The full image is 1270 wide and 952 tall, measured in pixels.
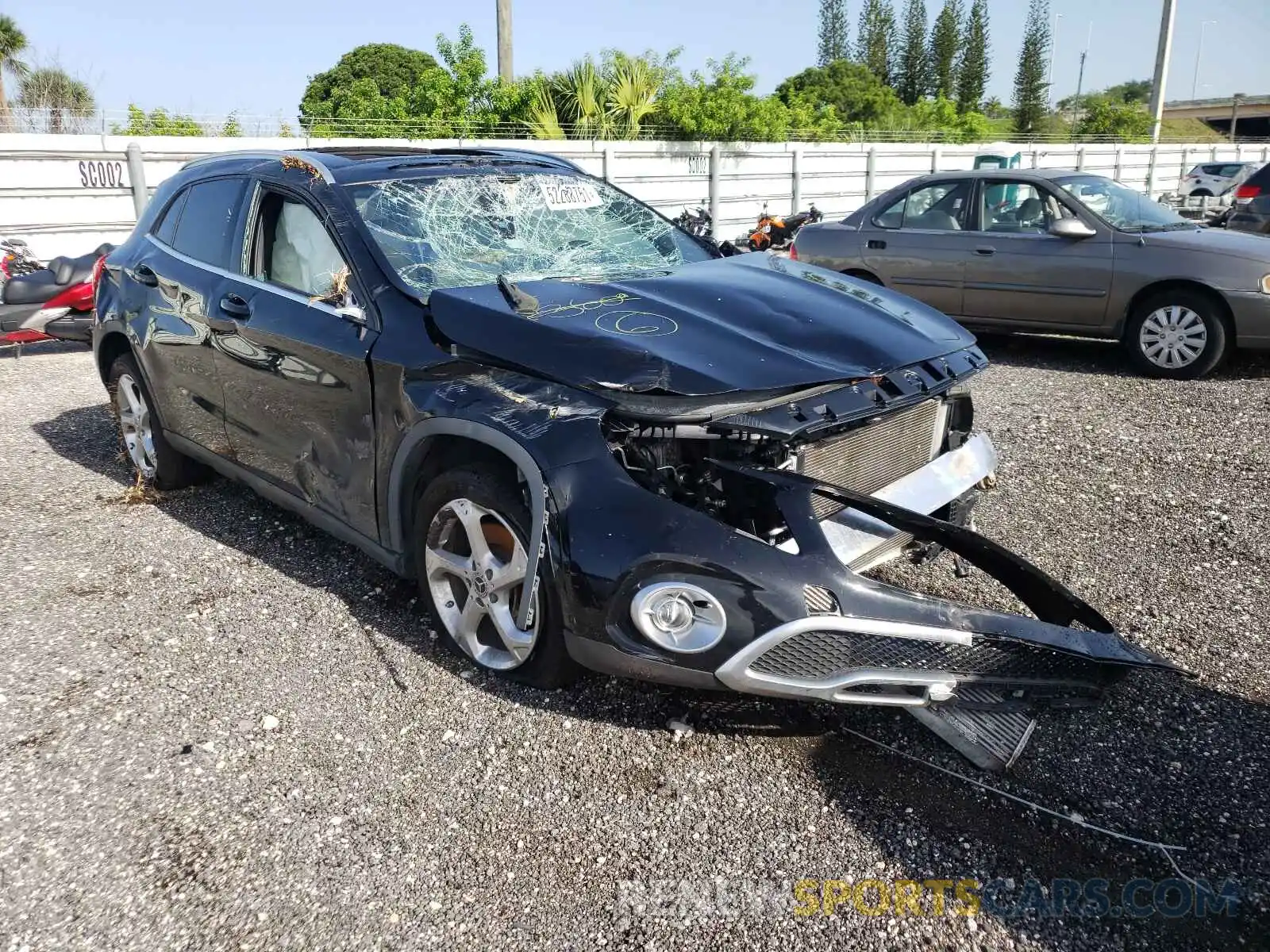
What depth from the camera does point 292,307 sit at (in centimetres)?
388

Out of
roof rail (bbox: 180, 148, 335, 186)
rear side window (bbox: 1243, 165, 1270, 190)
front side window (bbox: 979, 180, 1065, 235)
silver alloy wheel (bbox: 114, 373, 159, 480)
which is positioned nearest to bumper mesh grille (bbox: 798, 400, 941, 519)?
roof rail (bbox: 180, 148, 335, 186)

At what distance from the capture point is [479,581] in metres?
3.29

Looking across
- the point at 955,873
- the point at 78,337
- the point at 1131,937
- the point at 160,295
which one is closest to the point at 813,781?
the point at 955,873

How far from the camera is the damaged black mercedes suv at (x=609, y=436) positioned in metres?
2.75

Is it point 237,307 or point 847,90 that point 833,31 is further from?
point 237,307

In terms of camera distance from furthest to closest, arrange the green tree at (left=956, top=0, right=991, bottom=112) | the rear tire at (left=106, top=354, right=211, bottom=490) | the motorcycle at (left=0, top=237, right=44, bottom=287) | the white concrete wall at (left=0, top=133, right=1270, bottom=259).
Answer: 1. the green tree at (left=956, top=0, right=991, bottom=112)
2. the white concrete wall at (left=0, top=133, right=1270, bottom=259)
3. the motorcycle at (left=0, top=237, right=44, bottom=287)
4. the rear tire at (left=106, top=354, right=211, bottom=490)

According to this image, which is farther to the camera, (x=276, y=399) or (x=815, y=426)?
(x=276, y=399)

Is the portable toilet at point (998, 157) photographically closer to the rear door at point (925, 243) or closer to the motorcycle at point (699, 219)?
the motorcycle at point (699, 219)

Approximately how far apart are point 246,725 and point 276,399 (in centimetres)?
136

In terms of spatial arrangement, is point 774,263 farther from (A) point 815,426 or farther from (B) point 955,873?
(B) point 955,873

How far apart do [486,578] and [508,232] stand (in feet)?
5.06

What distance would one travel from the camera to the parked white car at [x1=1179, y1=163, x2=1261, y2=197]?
25.2m

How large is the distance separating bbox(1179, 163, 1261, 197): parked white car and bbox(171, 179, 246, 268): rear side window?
26.8 metres

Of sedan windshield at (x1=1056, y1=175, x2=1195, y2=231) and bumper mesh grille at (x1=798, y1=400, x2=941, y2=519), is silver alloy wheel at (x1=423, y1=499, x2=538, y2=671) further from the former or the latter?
sedan windshield at (x1=1056, y1=175, x2=1195, y2=231)
